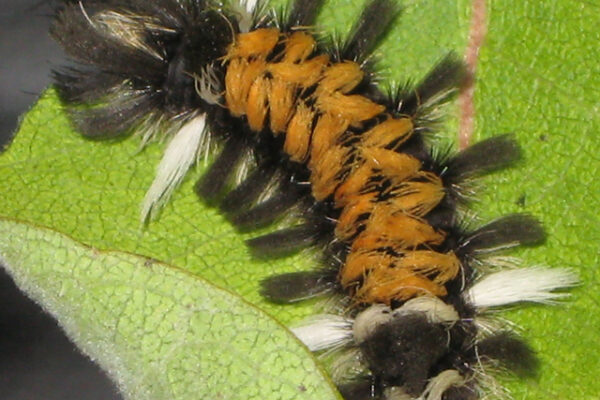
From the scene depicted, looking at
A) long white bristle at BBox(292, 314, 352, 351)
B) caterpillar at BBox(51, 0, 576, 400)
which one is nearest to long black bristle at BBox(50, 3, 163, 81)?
caterpillar at BBox(51, 0, 576, 400)

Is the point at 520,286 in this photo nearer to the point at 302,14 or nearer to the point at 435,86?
the point at 435,86

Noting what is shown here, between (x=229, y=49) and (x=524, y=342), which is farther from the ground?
(x=229, y=49)

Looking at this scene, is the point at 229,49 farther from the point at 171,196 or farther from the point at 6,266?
the point at 6,266

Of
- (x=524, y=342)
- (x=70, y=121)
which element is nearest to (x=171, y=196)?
(x=70, y=121)

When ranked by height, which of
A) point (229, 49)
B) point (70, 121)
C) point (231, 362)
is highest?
point (229, 49)

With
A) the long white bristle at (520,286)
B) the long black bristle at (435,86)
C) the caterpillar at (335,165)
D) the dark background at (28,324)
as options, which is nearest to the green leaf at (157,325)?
the caterpillar at (335,165)

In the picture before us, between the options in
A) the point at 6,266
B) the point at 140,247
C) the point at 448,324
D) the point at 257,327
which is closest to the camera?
the point at 257,327

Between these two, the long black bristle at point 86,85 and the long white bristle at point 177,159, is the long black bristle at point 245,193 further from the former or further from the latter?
the long black bristle at point 86,85

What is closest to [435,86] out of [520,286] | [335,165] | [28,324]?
[335,165]
